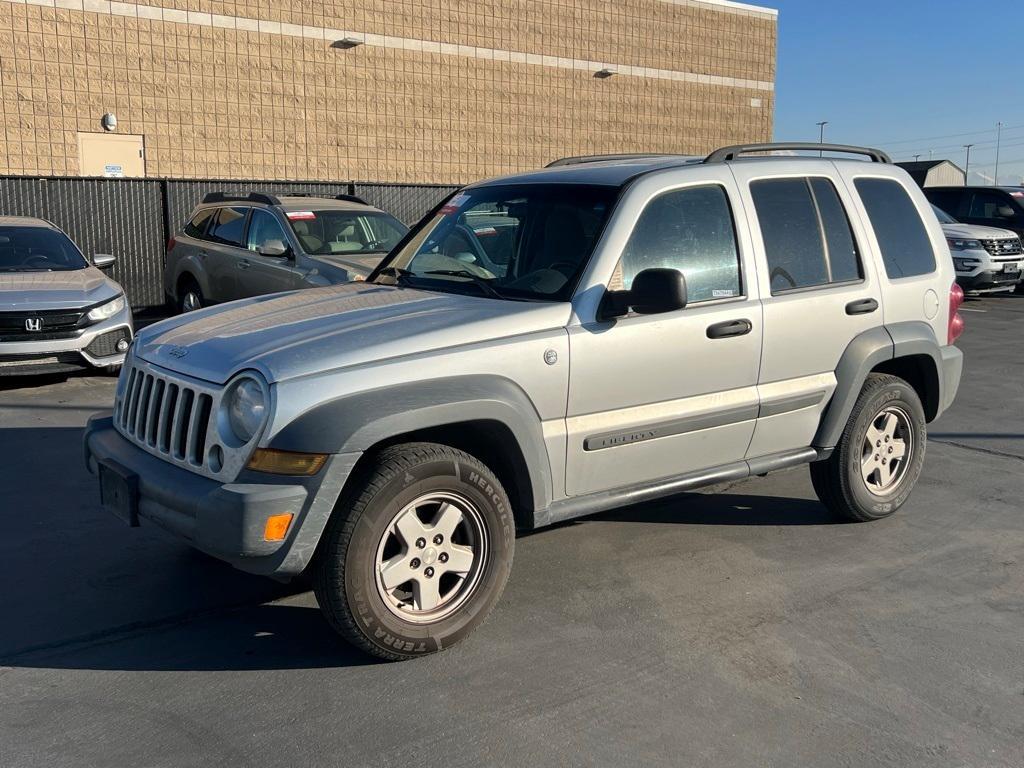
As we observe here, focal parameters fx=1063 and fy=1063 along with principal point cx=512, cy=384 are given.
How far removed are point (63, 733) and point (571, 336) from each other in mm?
2389

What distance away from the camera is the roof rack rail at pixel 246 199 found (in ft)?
37.9

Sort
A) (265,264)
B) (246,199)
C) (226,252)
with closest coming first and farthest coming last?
(265,264)
(226,252)
(246,199)

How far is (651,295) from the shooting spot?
4.40m

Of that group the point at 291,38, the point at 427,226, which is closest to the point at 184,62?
the point at 291,38

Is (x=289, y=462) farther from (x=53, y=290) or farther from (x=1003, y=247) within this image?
(x=1003, y=247)

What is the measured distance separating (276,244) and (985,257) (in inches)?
496

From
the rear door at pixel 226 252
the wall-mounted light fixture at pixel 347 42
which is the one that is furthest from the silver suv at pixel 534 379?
the wall-mounted light fixture at pixel 347 42

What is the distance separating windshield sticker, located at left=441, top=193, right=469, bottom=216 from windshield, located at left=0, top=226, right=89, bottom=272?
6.20 meters

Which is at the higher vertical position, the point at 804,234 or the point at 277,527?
the point at 804,234

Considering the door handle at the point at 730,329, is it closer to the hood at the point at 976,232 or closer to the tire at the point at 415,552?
the tire at the point at 415,552

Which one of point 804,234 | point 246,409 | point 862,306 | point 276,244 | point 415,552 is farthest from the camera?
point 276,244

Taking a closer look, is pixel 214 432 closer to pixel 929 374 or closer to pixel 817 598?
pixel 817 598

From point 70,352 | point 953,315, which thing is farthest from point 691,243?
point 70,352

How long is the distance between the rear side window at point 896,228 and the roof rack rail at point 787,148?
0.29 meters
